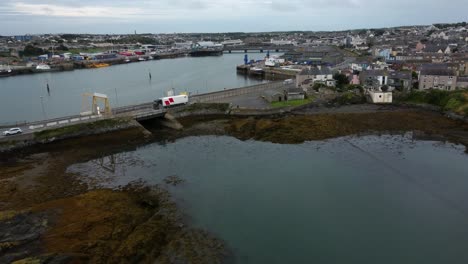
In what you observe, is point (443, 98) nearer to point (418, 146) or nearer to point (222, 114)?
point (418, 146)

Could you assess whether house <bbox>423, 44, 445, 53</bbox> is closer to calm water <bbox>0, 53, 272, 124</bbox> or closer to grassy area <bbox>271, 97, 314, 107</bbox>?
calm water <bbox>0, 53, 272, 124</bbox>

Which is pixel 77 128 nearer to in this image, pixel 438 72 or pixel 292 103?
pixel 292 103

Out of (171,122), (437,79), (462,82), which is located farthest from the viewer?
(437,79)

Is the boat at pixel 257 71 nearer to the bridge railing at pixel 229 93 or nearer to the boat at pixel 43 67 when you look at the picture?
the bridge railing at pixel 229 93

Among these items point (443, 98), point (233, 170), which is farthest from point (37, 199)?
point (443, 98)

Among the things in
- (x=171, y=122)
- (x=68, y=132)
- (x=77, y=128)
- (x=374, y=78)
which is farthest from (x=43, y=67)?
(x=374, y=78)

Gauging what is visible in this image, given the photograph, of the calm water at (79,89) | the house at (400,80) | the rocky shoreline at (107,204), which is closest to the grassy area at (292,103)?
the rocky shoreline at (107,204)
